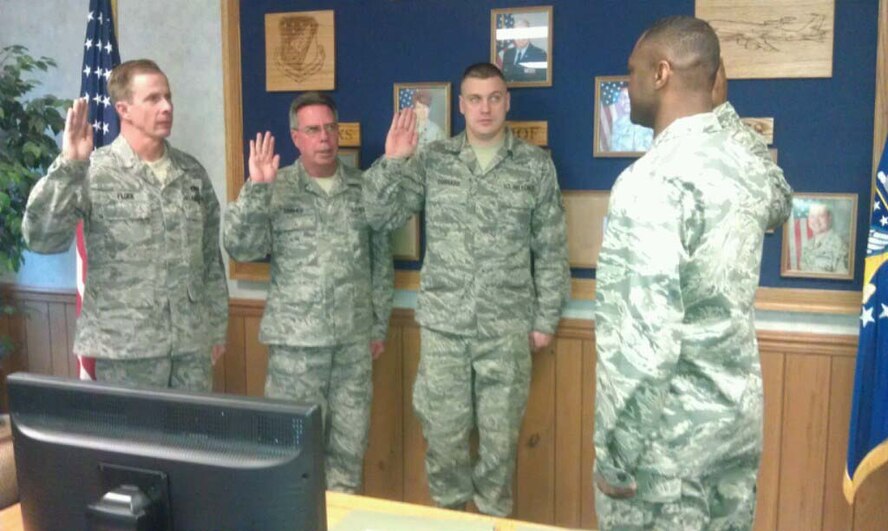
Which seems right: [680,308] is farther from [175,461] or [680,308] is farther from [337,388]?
[337,388]

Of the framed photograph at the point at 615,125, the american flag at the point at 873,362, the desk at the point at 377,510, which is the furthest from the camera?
the framed photograph at the point at 615,125

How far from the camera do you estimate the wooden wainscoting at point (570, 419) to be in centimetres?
268

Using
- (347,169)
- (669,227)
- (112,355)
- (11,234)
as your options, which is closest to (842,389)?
(669,227)

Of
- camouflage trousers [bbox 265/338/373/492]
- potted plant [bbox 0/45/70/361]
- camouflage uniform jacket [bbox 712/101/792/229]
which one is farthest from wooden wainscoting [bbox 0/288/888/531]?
camouflage uniform jacket [bbox 712/101/792/229]

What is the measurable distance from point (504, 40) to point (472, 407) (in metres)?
1.36

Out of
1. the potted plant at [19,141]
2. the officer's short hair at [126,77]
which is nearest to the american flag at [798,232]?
the officer's short hair at [126,77]

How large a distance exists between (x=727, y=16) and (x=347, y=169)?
1.42 meters

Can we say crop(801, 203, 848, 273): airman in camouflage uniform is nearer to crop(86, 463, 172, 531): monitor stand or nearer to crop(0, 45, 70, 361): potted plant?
crop(86, 463, 172, 531): monitor stand

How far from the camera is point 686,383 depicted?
61.0 inches

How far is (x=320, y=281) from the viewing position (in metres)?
2.74

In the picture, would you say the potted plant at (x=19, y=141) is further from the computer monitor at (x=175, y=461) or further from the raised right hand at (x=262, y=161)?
the computer monitor at (x=175, y=461)

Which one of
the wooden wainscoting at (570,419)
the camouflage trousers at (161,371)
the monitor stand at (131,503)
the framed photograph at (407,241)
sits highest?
the framed photograph at (407,241)

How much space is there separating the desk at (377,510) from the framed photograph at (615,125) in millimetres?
1717

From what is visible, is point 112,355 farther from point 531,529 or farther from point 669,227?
point 669,227
